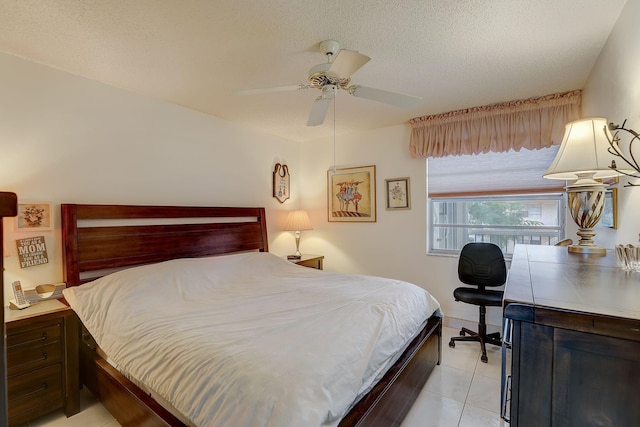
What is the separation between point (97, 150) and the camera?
252 cm

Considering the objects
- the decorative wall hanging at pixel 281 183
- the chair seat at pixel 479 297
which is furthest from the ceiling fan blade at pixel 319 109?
the chair seat at pixel 479 297

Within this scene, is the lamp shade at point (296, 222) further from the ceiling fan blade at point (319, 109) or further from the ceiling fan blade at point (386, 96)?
the ceiling fan blade at point (386, 96)

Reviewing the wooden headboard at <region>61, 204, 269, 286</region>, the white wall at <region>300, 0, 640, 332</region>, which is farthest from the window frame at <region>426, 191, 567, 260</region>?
the wooden headboard at <region>61, 204, 269, 286</region>

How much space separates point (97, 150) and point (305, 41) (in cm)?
196

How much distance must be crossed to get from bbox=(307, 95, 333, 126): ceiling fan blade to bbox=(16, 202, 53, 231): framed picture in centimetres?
209

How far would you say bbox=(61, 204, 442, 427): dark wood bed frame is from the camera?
1.56 meters

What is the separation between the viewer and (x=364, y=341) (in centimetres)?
152

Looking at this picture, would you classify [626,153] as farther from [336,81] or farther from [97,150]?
[97,150]

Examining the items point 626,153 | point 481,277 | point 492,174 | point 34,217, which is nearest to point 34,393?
point 34,217

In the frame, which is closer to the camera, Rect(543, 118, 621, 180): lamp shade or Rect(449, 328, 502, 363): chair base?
Rect(543, 118, 621, 180): lamp shade

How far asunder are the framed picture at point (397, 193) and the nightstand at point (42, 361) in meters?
3.26

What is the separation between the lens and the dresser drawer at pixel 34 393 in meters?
1.81

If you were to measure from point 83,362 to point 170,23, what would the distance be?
2.38m

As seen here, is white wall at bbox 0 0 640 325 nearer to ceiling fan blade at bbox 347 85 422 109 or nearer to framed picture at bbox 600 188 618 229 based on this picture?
framed picture at bbox 600 188 618 229
